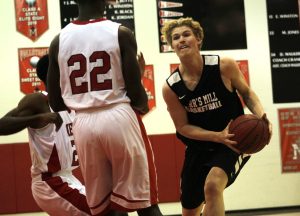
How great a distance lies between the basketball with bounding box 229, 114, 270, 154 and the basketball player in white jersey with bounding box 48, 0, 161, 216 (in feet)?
3.74

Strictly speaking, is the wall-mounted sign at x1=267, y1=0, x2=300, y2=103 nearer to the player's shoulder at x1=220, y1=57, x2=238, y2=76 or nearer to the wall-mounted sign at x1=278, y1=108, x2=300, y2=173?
the wall-mounted sign at x1=278, y1=108, x2=300, y2=173

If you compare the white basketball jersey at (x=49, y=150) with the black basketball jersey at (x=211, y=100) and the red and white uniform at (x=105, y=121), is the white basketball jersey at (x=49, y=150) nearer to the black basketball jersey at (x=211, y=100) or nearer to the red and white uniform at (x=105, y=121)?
the red and white uniform at (x=105, y=121)

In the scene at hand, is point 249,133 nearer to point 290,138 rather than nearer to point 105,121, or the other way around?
point 105,121

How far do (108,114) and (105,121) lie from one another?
0.16ft

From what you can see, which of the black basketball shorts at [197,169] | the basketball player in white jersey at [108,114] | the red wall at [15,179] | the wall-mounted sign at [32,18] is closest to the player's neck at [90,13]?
the basketball player in white jersey at [108,114]

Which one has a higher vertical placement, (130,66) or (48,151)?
(130,66)

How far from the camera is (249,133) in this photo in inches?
159

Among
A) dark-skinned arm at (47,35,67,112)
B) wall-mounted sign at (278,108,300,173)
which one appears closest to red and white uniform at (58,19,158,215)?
dark-skinned arm at (47,35,67,112)

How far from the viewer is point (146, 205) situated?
10.1 feet

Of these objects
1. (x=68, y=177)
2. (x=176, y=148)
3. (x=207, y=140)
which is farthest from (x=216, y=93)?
(x=176, y=148)

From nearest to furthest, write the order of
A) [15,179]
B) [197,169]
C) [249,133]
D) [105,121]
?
1. [105,121]
2. [249,133]
3. [197,169]
4. [15,179]

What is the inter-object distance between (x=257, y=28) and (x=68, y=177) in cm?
474

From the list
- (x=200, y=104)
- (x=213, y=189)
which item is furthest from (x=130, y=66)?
(x=200, y=104)

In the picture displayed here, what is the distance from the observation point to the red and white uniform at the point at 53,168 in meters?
3.74
